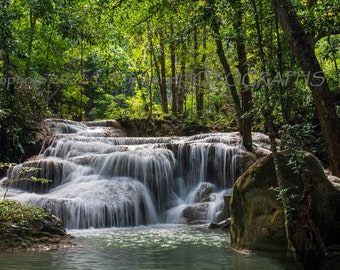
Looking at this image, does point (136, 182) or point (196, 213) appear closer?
point (196, 213)

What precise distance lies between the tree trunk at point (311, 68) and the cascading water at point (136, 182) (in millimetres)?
5131

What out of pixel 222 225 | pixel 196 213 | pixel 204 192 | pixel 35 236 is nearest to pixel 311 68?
pixel 222 225

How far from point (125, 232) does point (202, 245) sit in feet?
9.08

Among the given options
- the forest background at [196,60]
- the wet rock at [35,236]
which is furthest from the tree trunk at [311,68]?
the wet rock at [35,236]

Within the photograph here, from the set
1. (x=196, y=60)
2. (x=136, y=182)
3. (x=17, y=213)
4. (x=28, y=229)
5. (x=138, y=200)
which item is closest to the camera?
(x=28, y=229)

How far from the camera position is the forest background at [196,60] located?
6582 millimetres

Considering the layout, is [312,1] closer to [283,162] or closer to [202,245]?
[283,162]

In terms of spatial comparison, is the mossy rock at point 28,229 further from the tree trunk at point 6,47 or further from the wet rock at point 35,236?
the tree trunk at point 6,47

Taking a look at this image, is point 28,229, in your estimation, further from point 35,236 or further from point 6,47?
point 6,47

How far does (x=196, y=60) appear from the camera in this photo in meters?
19.9

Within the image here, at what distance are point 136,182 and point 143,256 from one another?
6.64m

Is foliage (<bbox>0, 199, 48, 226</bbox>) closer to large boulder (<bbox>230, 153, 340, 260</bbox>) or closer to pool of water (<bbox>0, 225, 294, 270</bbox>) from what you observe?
pool of water (<bbox>0, 225, 294, 270</bbox>)

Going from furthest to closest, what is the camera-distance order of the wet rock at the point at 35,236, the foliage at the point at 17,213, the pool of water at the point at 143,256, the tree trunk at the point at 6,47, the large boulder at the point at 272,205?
the tree trunk at the point at 6,47, the foliage at the point at 17,213, the wet rock at the point at 35,236, the large boulder at the point at 272,205, the pool of water at the point at 143,256

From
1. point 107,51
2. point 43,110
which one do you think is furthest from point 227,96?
point 43,110
